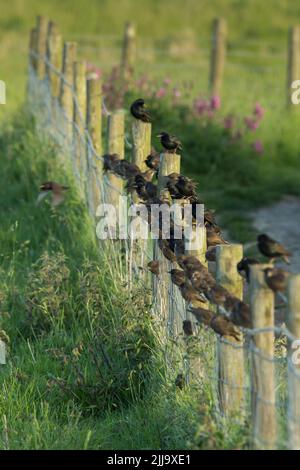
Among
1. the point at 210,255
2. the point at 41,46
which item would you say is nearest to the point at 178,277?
the point at 210,255

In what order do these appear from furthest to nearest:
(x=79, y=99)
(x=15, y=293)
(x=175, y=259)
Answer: (x=79, y=99), (x=15, y=293), (x=175, y=259)

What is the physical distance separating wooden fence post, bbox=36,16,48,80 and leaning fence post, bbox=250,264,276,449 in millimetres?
8287

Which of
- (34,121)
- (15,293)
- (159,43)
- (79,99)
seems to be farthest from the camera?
(159,43)

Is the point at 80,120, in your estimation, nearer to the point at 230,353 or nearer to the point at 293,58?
the point at 230,353

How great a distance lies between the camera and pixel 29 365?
5523 millimetres

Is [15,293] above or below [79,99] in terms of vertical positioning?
below

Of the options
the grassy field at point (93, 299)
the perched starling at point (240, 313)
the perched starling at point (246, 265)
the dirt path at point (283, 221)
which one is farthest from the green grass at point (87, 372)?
the dirt path at point (283, 221)

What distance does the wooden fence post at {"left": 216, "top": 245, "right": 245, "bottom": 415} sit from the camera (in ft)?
13.4

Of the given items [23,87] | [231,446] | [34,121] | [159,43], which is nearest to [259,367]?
[231,446]

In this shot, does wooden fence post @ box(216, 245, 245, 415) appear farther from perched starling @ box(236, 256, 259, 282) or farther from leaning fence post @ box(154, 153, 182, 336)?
leaning fence post @ box(154, 153, 182, 336)

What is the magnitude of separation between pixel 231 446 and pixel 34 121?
776 centimetres

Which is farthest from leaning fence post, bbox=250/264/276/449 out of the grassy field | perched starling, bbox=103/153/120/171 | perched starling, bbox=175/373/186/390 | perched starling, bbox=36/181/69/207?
perched starling, bbox=36/181/69/207

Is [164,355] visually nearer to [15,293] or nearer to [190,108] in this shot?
[15,293]

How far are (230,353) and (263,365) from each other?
1.08 feet
